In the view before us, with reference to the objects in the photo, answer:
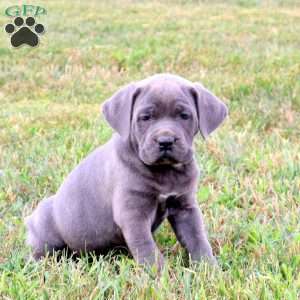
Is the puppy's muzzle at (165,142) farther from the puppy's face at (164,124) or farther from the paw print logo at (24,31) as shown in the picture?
the paw print logo at (24,31)

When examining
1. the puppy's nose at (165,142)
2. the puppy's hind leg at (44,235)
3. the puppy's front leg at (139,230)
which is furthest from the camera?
the puppy's hind leg at (44,235)

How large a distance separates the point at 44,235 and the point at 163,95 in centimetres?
140

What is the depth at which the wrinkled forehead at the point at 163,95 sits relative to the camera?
3771mm

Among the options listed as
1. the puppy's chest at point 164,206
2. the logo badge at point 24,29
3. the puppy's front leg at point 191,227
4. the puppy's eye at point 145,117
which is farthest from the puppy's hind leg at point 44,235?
the logo badge at point 24,29

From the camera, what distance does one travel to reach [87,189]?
4.20 m

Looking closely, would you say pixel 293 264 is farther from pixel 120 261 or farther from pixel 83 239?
pixel 83 239

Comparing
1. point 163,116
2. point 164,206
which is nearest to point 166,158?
point 163,116

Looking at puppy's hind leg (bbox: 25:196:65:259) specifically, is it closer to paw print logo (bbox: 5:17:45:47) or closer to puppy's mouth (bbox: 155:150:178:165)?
puppy's mouth (bbox: 155:150:178:165)

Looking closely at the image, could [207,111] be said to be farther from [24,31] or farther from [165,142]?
[24,31]

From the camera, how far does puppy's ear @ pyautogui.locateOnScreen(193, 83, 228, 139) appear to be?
154 inches

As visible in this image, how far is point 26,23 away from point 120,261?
17.6 ft

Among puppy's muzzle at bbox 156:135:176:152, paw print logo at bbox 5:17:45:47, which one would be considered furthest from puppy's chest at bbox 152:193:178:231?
paw print logo at bbox 5:17:45:47

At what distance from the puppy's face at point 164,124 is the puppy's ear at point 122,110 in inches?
1.5

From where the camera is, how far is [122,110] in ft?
12.8
